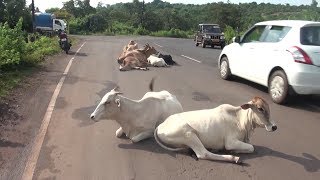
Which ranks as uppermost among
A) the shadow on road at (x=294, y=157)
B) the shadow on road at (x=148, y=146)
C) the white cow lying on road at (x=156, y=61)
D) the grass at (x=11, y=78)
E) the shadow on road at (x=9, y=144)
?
the white cow lying on road at (x=156, y=61)

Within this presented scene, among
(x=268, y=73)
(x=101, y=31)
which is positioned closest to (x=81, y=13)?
(x=101, y=31)

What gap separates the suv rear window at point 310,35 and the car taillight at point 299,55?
9.3 inches

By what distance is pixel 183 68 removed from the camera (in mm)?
17344

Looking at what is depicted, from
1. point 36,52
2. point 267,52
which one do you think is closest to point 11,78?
point 267,52

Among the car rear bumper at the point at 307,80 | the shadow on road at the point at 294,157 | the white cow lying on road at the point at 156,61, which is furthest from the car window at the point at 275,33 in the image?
the white cow lying on road at the point at 156,61

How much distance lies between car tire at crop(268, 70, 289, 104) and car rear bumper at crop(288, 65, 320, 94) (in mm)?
279

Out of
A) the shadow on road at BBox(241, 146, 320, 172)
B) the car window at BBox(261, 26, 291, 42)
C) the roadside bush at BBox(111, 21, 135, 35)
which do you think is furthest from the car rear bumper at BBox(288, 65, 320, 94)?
the roadside bush at BBox(111, 21, 135, 35)

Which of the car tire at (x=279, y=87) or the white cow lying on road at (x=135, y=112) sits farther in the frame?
the car tire at (x=279, y=87)

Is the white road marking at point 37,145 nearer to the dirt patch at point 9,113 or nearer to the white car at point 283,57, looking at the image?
the dirt patch at point 9,113

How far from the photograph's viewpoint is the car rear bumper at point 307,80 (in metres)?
9.52

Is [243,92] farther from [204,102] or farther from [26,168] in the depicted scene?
[26,168]

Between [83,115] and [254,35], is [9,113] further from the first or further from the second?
[254,35]

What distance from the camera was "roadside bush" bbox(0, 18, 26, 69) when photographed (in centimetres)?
1412

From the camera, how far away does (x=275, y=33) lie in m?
11.0
